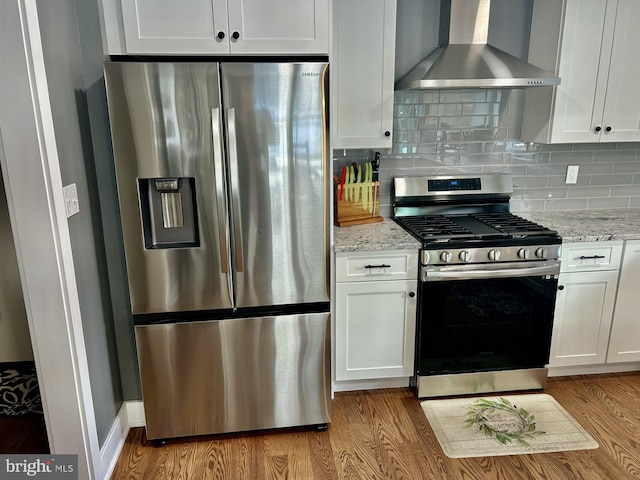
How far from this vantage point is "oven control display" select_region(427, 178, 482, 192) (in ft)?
9.84

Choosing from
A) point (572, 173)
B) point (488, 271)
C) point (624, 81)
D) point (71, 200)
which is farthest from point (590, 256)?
point (71, 200)

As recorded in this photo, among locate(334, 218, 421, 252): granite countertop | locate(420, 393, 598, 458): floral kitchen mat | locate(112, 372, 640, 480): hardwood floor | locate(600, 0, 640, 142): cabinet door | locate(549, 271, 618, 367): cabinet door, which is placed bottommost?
locate(112, 372, 640, 480): hardwood floor

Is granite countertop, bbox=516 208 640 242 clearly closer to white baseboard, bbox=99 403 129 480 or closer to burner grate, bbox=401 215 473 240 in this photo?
burner grate, bbox=401 215 473 240

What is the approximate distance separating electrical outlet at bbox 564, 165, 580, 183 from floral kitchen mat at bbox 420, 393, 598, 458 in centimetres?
136

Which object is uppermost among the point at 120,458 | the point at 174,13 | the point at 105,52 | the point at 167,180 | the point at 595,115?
the point at 174,13

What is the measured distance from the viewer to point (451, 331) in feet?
8.54

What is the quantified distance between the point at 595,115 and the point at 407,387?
6.18 ft

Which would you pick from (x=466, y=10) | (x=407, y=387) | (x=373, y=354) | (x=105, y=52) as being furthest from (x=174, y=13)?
(x=407, y=387)

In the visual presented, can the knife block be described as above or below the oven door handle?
above

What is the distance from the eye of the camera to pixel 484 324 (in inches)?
103

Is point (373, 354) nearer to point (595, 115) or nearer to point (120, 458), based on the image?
point (120, 458)

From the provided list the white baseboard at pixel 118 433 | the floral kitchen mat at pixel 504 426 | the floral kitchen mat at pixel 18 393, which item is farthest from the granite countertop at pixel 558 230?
the floral kitchen mat at pixel 18 393


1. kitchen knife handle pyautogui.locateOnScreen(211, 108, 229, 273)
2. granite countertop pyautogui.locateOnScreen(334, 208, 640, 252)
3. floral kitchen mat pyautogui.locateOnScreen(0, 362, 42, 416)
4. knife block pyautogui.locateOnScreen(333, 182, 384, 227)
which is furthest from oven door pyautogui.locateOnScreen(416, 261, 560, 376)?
floral kitchen mat pyautogui.locateOnScreen(0, 362, 42, 416)

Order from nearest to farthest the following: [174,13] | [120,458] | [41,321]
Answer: [41,321] < [174,13] < [120,458]
